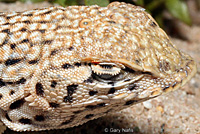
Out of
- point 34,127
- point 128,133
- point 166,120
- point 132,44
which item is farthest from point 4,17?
point 166,120

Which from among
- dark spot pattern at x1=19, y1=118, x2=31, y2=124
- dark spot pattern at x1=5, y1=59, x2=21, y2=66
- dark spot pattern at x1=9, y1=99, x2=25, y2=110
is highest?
dark spot pattern at x1=5, y1=59, x2=21, y2=66

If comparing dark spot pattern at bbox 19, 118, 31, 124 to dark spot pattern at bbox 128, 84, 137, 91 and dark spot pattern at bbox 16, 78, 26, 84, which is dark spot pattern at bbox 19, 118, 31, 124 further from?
dark spot pattern at bbox 128, 84, 137, 91

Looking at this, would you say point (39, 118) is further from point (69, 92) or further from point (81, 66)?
point (81, 66)

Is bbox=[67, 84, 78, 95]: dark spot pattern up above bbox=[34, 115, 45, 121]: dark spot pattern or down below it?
above

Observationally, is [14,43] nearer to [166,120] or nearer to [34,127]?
[34,127]

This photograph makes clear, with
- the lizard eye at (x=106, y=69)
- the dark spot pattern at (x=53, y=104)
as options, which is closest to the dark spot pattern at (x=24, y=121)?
the dark spot pattern at (x=53, y=104)

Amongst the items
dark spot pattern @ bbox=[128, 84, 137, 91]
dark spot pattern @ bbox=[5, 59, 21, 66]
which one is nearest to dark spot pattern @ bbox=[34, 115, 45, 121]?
dark spot pattern @ bbox=[5, 59, 21, 66]

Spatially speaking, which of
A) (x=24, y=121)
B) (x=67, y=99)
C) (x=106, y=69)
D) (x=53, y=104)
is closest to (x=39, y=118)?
(x=24, y=121)

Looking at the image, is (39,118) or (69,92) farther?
(39,118)
